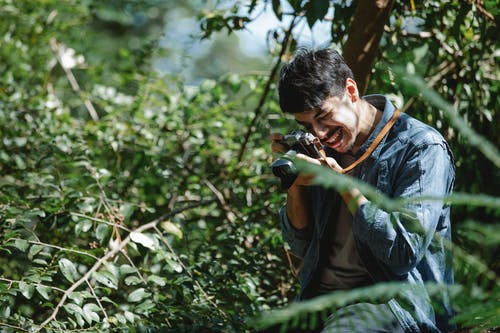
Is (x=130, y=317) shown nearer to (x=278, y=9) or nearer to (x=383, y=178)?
(x=383, y=178)

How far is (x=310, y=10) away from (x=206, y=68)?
10.5 metres

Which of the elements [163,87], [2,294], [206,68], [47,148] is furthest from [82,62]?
[206,68]

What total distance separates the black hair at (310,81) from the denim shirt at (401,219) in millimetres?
179

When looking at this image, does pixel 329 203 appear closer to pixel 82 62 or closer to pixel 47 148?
pixel 47 148

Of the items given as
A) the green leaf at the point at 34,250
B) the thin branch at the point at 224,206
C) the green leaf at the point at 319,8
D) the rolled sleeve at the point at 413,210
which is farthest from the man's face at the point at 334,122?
the thin branch at the point at 224,206

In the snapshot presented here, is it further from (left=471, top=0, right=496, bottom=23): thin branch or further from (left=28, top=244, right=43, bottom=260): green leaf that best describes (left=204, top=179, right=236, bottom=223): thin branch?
(left=471, top=0, right=496, bottom=23): thin branch

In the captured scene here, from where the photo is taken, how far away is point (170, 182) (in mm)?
3350

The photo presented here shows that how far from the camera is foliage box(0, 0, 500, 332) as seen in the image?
2326 mm

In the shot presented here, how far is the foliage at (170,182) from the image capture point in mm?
2326

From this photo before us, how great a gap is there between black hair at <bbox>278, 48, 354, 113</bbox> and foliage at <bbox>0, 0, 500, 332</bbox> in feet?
1.12

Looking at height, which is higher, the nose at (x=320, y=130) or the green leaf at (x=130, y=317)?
the nose at (x=320, y=130)

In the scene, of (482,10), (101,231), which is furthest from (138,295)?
(482,10)

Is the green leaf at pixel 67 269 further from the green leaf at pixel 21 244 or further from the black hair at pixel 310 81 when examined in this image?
the black hair at pixel 310 81

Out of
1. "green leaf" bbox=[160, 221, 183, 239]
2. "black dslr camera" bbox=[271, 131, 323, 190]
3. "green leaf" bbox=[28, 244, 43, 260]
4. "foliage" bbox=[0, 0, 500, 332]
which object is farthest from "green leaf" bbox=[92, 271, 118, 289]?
"black dslr camera" bbox=[271, 131, 323, 190]
